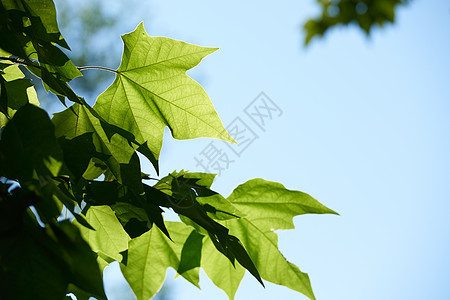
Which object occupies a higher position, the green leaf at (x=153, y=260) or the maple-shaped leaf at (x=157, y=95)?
the maple-shaped leaf at (x=157, y=95)

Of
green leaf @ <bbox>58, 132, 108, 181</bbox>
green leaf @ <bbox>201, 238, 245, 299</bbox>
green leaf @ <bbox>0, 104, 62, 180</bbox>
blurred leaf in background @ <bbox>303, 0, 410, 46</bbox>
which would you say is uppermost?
blurred leaf in background @ <bbox>303, 0, 410, 46</bbox>

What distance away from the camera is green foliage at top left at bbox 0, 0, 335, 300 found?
0.95 feet

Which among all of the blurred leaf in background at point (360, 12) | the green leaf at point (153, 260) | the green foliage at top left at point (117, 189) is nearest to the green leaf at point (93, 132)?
the green foliage at top left at point (117, 189)

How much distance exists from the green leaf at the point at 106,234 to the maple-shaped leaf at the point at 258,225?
132mm

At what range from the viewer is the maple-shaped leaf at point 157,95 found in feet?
1.92

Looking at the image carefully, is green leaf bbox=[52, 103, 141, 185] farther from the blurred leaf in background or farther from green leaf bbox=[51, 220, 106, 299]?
the blurred leaf in background

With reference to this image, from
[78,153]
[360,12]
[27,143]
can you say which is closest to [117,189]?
[78,153]

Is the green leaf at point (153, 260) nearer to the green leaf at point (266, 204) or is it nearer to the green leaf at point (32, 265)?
the green leaf at point (266, 204)

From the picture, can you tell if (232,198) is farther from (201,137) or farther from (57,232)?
(57,232)

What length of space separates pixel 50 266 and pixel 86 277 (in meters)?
0.03

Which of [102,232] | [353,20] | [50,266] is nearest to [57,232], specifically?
[50,266]

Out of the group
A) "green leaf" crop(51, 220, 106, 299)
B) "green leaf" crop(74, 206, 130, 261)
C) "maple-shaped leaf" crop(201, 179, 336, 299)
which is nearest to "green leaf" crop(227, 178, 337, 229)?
"maple-shaped leaf" crop(201, 179, 336, 299)

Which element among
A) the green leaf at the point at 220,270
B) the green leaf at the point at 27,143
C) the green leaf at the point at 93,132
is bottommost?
the green leaf at the point at 220,270

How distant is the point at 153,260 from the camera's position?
1.91 feet
